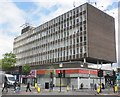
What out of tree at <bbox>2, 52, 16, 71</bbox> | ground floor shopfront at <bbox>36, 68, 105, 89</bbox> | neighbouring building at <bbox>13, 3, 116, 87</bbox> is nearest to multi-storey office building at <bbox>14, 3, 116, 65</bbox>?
neighbouring building at <bbox>13, 3, 116, 87</bbox>

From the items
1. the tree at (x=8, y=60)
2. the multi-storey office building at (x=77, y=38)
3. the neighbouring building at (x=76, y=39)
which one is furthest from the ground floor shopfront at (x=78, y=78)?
the tree at (x=8, y=60)

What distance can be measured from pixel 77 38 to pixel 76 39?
1.78ft

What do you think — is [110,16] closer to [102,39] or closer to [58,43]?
[102,39]

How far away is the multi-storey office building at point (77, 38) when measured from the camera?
75.6 m

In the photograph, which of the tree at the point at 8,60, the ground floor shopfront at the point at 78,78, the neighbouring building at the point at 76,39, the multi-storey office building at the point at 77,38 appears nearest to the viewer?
the ground floor shopfront at the point at 78,78

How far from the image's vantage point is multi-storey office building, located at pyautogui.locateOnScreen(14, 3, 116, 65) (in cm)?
7556

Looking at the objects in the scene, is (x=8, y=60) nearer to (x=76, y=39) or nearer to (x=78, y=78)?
(x=76, y=39)

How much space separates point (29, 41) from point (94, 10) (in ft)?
121

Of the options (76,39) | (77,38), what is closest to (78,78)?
(77,38)

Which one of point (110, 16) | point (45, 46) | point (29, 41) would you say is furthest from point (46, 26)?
point (110, 16)

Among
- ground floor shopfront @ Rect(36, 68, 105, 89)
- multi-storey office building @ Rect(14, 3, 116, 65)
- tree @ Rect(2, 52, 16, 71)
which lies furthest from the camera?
tree @ Rect(2, 52, 16, 71)

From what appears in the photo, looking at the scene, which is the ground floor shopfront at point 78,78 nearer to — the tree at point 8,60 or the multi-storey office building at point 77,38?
the multi-storey office building at point 77,38

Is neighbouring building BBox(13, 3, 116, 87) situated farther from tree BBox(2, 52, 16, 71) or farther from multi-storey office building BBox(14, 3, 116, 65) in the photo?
tree BBox(2, 52, 16, 71)

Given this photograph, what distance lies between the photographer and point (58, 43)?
86.1m
